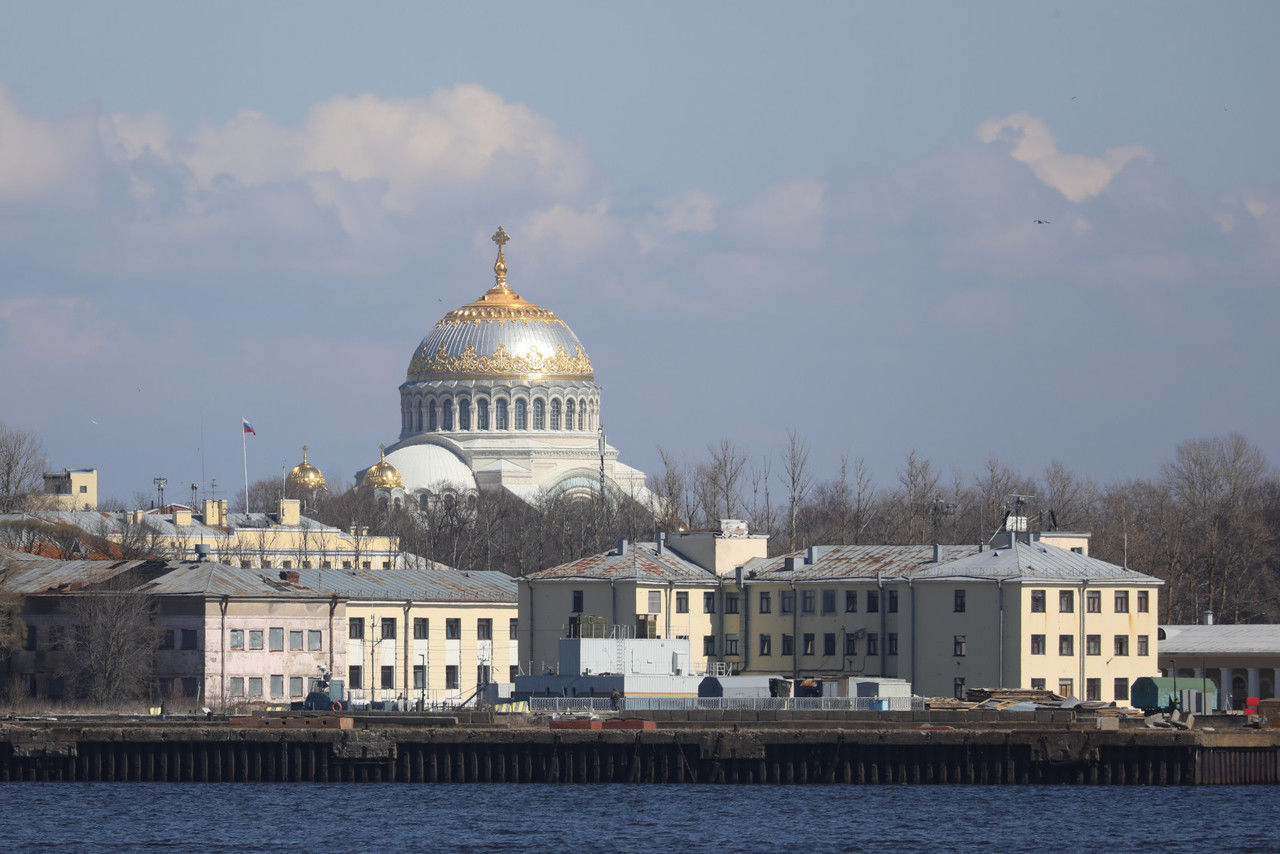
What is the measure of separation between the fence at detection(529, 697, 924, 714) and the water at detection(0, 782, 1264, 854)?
5.02 metres

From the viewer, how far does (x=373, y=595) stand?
90875mm

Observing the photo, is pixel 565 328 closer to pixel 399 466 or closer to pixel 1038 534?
pixel 399 466

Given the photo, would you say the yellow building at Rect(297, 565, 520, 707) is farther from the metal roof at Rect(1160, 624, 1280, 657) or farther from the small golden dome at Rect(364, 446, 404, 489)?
the small golden dome at Rect(364, 446, 404, 489)

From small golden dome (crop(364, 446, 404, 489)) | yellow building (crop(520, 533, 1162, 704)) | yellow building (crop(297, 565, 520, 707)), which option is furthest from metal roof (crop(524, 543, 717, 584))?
small golden dome (crop(364, 446, 404, 489))

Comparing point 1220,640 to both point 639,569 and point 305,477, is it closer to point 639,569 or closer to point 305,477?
point 639,569

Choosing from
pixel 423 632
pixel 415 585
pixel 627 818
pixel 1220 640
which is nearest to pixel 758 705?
pixel 627 818

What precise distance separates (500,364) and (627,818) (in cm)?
11328

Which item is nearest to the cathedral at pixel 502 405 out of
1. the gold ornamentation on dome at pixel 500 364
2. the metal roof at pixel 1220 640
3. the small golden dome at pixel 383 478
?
the gold ornamentation on dome at pixel 500 364

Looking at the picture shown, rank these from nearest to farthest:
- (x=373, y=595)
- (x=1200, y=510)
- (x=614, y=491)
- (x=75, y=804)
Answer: (x=75, y=804)
(x=373, y=595)
(x=1200, y=510)
(x=614, y=491)

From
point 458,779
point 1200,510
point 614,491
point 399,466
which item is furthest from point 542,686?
point 399,466

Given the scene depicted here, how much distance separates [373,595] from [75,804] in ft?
96.2

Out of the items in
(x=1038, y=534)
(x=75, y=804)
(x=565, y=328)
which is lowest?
(x=75, y=804)

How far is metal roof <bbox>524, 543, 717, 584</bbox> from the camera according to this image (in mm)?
84375

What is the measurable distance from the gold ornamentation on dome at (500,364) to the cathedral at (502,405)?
0.06 metres
